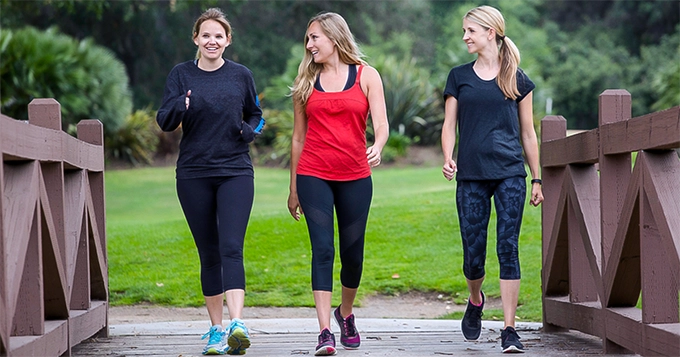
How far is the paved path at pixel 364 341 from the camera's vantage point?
510 cm

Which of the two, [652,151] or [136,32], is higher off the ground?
[136,32]

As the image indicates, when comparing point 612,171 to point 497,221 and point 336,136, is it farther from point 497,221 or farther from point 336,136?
point 336,136

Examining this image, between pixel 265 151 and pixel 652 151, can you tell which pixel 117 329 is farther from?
pixel 265 151

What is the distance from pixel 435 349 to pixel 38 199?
2.24 metres

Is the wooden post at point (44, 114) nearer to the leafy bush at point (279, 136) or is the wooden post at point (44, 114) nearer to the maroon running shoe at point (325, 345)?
the maroon running shoe at point (325, 345)

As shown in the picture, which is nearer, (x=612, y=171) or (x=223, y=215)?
(x=612, y=171)

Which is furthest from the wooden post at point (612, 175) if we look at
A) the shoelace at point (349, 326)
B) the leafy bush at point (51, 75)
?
the leafy bush at point (51, 75)

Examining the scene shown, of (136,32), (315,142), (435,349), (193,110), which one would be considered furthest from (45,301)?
(136,32)

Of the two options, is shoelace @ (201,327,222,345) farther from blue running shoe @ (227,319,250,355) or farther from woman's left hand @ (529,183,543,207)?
woman's left hand @ (529,183,543,207)

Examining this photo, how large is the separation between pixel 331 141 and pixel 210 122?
67 centimetres

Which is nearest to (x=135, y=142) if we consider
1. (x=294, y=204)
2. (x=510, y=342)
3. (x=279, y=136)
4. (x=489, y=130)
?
(x=279, y=136)

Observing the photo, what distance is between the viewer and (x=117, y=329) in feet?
21.9

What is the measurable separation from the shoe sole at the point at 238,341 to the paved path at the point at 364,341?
15 cm

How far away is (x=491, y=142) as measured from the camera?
207 inches
